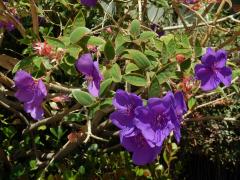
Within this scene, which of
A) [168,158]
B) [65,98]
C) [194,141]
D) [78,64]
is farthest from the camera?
[194,141]

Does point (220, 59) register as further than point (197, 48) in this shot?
No

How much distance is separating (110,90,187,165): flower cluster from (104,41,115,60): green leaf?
0.27 meters

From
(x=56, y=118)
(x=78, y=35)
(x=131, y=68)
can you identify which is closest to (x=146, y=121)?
(x=131, y=68)

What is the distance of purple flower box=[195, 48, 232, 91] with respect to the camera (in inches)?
55.9

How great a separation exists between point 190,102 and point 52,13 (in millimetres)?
1239

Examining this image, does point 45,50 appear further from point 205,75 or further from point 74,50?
point 205,75

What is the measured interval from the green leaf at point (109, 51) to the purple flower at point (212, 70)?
0.26m

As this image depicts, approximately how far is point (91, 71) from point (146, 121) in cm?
31

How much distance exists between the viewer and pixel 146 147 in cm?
120

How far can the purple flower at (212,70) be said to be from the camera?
1421 millimetres

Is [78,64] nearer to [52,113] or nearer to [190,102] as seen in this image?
[190,102]

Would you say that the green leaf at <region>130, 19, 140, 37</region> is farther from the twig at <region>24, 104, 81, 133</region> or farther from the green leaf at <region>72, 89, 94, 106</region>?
the twig at <region>24, 104, 81, 133</region>

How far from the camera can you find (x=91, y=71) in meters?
1.38

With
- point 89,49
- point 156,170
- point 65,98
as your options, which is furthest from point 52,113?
point 89,49
